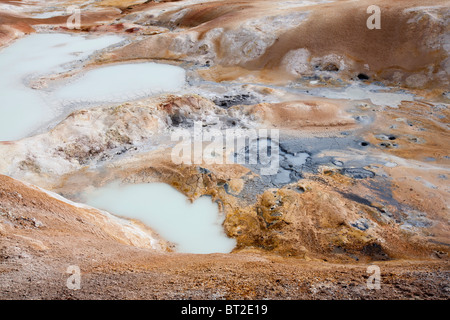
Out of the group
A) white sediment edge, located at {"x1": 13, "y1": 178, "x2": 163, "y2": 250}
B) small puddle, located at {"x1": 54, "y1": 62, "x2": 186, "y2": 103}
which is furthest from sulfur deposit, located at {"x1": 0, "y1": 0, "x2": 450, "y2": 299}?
small puddle, located at {"x1": 54, "y1": 62, "x2": 186, "y2": 103}

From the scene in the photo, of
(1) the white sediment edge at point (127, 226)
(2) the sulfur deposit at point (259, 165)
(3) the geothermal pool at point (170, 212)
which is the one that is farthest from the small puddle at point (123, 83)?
(1) the white sediment edge at point (127, 226)

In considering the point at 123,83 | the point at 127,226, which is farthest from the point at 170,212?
the point at 123,83

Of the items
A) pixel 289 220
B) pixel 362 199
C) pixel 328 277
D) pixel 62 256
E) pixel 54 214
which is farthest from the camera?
pixel 362 199

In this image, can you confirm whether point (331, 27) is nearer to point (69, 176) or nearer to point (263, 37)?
point (263, 37)

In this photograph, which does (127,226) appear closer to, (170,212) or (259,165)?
(170,212)

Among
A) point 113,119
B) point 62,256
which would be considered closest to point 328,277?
point 62,256

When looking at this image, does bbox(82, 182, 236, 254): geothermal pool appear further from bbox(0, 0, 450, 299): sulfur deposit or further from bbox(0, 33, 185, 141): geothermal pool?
bbox(0, 33, 185, 141): geothermal pool
